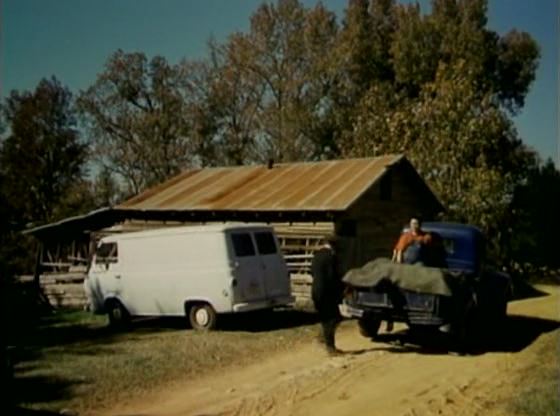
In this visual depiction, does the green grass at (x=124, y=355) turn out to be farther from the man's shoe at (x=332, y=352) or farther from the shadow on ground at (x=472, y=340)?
the shadow on ground at (x=472, y=340)

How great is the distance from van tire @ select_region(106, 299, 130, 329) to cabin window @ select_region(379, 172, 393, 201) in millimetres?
11515

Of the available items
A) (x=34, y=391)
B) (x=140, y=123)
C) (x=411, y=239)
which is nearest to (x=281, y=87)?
(x=140, y=123)

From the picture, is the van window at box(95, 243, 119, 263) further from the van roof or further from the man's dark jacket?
the man's dark jacket

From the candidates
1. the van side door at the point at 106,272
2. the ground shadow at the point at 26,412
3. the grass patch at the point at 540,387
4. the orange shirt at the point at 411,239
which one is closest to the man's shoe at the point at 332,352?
the orange shirt at the point at 411,239

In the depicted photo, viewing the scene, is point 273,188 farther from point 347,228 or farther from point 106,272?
point 106,272

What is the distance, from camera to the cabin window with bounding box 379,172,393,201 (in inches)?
1042

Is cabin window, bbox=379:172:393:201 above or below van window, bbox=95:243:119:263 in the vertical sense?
above

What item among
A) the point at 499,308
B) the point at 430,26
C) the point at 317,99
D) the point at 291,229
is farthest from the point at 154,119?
the point at 499,308

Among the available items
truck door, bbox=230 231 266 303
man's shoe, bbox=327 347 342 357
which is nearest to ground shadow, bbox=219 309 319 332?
truck door, bbox=230 231 266 303

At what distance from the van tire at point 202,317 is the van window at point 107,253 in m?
2.81

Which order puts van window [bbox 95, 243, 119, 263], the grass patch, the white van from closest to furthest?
1. the grass patch
2. the white van
3. van window [bbox 95, 243, 119, 263]

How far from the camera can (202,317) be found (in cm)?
1644

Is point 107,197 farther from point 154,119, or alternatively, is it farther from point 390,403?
point 390,403

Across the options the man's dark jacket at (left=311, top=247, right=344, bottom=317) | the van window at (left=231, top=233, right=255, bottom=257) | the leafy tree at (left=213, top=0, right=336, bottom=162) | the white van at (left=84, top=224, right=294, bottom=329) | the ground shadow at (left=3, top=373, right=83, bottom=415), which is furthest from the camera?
the leafy tree at (left=213, top=0, right=336, bottom=162)
